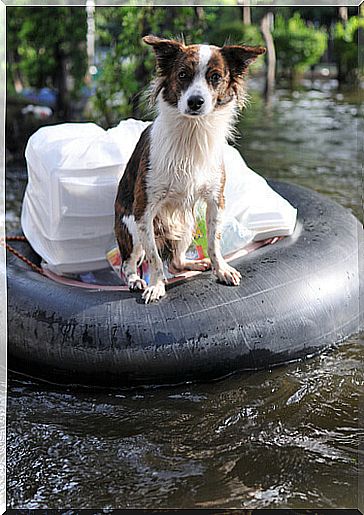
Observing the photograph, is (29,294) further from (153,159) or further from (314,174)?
(314,174)

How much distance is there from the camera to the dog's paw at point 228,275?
158 inches

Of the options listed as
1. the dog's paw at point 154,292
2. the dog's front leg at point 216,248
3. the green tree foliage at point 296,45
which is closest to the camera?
the dog's paw at point 154,292

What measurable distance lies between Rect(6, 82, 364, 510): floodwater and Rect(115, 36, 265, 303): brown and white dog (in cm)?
63

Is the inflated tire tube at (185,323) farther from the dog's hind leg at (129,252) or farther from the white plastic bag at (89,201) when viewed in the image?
the white plastic bag at (89,201)

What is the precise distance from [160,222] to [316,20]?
2730cm

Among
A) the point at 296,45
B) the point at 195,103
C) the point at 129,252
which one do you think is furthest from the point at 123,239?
the point at 296,45

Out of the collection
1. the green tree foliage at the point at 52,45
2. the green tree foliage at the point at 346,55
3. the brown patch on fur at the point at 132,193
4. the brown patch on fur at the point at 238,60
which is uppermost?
the green tree foliage at the point at 346,55

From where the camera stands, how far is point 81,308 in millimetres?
3887

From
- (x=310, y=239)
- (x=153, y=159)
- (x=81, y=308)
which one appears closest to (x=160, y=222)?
(x=153, y=159)

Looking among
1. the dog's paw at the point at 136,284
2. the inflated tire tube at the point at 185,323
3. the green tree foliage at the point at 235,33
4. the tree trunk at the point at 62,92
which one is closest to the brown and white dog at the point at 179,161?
the dog's paw at the point at 136,284

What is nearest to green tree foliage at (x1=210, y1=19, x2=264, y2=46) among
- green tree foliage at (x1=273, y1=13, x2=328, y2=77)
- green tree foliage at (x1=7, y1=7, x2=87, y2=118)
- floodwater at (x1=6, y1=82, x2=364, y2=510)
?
green tree foliage at (x1=273, y1=13, x2=328, y2=77)

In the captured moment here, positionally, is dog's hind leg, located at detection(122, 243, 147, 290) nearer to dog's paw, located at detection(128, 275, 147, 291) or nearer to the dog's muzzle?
dog's paw, located at detection(128, 275, 147, 291)

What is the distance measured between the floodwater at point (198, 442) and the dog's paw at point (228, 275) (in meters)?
0.52

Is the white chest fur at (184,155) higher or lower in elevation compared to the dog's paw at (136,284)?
Answer: higher
